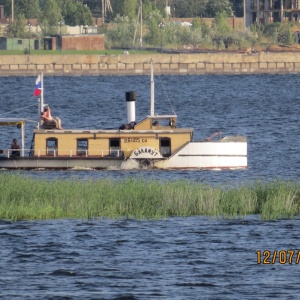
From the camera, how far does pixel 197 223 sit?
41188 mm

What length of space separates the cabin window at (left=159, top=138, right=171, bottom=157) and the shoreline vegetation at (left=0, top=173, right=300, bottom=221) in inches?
582

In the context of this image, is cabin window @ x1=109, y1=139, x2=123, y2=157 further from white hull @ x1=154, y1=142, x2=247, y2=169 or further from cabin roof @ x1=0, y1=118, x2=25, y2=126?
cabin roof @ x1=0, y1=118, x2=25, y2=126

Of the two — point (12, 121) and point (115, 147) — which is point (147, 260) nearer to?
point (115, 147)

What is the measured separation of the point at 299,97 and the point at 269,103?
14.7 m

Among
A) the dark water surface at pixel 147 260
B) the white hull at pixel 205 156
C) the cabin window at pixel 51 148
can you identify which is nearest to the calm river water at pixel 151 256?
the dark water surface at pixel 147 260

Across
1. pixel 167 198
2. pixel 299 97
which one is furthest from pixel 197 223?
pixel 299 97

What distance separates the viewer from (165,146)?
58031 millimetres

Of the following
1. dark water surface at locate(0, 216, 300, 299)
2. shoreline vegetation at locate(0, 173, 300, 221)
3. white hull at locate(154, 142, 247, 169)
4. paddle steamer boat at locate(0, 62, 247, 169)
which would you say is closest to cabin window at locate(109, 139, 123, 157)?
paddle steamer boat at locate(0, 62, 247, 169)

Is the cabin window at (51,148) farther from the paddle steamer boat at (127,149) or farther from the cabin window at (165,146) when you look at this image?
the cabin window at (165,146)

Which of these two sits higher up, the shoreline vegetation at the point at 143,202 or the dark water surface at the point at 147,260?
the shoreline vegetation at the point at 143,202

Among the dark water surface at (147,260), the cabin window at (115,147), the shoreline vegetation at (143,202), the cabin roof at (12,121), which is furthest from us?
the cabin window at (115,147)

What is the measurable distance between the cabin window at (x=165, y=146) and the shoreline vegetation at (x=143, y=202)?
14773 mm

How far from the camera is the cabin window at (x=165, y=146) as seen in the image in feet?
190

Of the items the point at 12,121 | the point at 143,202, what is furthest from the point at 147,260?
the point at 12,121
